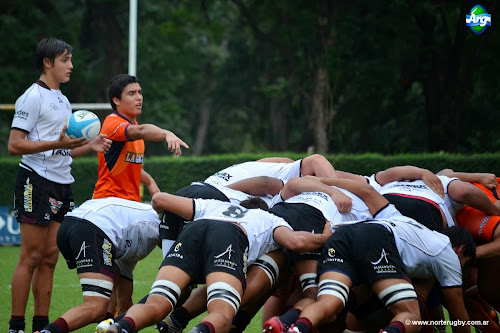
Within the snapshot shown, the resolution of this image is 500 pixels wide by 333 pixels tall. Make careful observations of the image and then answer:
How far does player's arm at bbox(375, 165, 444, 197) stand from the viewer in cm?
593

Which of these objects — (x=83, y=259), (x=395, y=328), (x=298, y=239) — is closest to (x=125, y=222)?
(x=83, y=259)

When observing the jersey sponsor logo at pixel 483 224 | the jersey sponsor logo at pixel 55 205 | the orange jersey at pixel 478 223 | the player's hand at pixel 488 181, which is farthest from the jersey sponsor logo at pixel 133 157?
the player's hand at pixel 488 181

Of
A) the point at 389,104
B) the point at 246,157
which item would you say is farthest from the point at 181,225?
the point at 389,104

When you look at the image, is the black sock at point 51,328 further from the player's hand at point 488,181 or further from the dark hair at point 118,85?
the player's hand at point 488,181

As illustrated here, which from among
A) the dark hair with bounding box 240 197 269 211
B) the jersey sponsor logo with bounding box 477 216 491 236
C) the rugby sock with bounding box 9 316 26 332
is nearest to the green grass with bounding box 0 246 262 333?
the rugby sock with bounding box 9 316 26 332

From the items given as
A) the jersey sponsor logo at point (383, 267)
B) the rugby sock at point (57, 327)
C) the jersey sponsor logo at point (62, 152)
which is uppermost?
the jersey sponsor logo at point (62, 152)

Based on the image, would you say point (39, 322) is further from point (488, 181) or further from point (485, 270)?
point (488, 181)

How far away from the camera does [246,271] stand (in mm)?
4988

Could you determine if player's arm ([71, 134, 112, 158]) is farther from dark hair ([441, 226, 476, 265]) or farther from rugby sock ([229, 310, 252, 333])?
dark hair ([441, 226, 476, 265])

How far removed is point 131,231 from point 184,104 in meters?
31.8

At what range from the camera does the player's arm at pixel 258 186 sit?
20.0 feet

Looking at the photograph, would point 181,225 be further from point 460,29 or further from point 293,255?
point 460,29

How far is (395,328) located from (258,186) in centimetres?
206

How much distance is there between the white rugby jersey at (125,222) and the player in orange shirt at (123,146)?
0.19 metres
